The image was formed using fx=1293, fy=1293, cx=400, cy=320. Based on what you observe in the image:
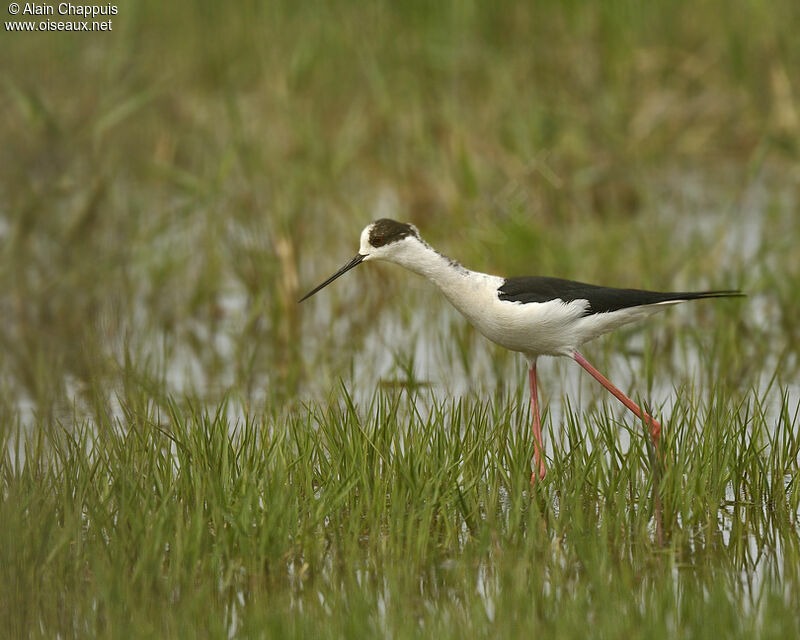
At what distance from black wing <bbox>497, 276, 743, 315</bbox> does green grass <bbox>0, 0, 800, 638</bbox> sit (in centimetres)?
44

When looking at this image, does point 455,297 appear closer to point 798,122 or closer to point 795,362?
point 795,362

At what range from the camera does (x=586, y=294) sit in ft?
16.6

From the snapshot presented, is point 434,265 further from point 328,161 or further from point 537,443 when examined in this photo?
point 328,161

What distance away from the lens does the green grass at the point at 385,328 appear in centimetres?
414

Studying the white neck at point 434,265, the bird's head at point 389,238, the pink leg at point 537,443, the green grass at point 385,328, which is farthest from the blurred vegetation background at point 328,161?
the pink leg at point 537,443

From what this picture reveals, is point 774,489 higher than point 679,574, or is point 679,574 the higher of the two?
point 774,489

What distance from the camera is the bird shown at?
4973 mm

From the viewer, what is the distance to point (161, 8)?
10.9m

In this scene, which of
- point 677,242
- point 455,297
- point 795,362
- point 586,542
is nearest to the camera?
point 586,542

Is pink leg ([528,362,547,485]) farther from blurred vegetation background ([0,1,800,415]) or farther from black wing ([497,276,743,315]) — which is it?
blurred vegetation background ([0,1,800,415])

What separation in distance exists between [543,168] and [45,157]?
9.72ft

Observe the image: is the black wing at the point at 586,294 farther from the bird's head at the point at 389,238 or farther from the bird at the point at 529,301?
the bird's head at the point at 389,238

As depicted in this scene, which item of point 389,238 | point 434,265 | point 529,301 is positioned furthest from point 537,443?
point 389,238

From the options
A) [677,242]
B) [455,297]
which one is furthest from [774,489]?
[677,242]
